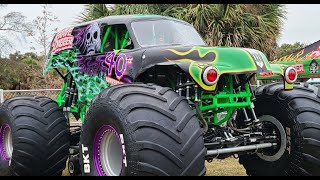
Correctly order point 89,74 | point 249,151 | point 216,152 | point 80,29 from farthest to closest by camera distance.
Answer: point 80,29
point 89,74
point 249,151
point 216,152

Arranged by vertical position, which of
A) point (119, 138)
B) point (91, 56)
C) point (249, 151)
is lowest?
point (249, 151)

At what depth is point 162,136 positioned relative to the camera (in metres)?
4.54

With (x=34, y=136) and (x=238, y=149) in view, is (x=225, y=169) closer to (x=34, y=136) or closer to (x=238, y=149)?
(x=238, y=149)

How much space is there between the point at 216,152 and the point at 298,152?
1378 millimetres

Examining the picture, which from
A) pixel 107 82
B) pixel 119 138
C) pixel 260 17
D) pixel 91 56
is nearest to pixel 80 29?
pixel 91 56

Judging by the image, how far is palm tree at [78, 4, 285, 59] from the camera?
15414 millimetres

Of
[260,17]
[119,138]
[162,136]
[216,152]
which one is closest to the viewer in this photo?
[162,136]

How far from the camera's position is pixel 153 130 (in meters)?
4.57

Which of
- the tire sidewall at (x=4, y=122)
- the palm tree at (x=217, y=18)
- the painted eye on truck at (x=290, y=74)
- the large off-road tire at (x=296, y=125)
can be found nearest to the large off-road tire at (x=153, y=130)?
the painted eye on truck at (x=290, y=74)

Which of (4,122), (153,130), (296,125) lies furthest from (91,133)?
(296,125)

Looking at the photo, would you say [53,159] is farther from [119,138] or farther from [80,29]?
[119,138]

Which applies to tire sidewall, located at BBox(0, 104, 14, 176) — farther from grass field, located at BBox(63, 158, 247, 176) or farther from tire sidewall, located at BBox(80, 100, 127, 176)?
tire sidewall, located at BBox(80, 100, 127, 176)

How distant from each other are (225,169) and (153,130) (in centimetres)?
415

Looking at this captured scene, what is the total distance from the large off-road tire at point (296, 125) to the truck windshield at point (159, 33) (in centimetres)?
143
